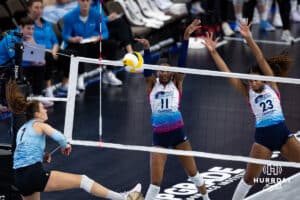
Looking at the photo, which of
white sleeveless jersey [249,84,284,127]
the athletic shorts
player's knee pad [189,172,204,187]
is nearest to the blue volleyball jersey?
the athletic shorts

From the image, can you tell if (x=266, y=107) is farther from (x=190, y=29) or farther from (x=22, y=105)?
(x=22, y=105)

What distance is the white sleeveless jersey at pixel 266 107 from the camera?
13242mm

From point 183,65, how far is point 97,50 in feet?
20.6

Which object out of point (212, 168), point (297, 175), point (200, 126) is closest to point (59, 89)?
point (200, 126)

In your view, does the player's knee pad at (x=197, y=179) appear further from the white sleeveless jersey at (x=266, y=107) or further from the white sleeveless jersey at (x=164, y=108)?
the white sleeveless jersey at (x=266, y=107)

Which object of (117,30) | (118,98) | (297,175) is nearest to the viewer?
(297,175)

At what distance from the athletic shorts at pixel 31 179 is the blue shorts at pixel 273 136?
275 centimetres

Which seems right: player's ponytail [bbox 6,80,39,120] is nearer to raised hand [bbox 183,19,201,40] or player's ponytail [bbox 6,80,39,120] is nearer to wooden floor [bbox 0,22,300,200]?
raised hand [bbox 183,19,201,40]

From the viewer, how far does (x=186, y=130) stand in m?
17.1

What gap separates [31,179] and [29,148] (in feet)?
1.21

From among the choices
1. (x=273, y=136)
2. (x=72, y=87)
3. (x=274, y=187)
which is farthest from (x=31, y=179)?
(x=274, y=187)

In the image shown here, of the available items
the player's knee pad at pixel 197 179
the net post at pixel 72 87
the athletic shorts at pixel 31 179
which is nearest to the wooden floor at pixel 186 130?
the player's knee pad at pixel 197 179

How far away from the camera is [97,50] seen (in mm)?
19609

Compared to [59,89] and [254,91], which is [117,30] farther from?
[254,91]
